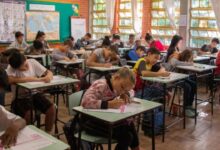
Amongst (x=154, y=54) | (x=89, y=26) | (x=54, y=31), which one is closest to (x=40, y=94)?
(x=154, y=54)

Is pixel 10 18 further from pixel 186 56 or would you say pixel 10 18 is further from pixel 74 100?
pixel 74 100

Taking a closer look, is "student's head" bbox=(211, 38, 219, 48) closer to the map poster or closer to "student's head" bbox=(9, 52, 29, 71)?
the map poster

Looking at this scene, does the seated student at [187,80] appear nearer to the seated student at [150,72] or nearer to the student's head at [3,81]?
the seated student at [150,72]

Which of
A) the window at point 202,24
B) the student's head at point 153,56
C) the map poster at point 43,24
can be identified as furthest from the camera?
the map poster at point 43,24

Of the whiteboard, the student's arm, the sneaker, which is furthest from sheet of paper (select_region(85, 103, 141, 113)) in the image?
the whiteboard

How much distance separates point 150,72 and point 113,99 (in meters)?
1.52

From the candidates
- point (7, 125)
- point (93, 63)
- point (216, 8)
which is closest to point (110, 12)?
point (216, 8)

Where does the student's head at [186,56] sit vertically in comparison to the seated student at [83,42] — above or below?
below

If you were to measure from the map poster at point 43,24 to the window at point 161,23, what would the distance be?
332 centimetres

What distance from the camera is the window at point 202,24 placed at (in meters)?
7.40

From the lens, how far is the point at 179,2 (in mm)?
7949

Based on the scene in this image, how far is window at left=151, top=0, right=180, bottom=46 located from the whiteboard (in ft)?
9.33

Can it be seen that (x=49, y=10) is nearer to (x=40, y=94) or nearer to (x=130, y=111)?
(x=40, y=94)

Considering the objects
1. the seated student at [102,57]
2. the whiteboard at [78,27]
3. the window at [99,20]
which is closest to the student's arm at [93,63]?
the seated student at [102,57]
